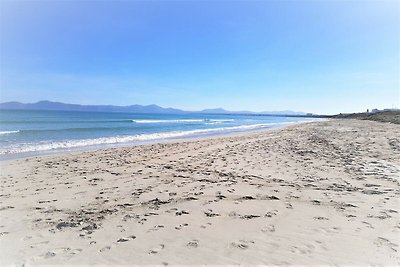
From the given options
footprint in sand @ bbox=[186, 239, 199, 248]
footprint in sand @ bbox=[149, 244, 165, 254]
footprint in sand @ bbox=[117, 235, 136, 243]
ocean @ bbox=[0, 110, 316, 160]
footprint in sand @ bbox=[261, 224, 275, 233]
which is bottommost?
ocean @ bbox=[0, 110, 316, 160]

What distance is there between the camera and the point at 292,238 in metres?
3.86

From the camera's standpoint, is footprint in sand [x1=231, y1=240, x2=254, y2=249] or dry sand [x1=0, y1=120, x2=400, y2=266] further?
footprint in sand [x1=231, y1=240, x2=254, y2=249]

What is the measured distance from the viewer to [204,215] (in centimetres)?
478

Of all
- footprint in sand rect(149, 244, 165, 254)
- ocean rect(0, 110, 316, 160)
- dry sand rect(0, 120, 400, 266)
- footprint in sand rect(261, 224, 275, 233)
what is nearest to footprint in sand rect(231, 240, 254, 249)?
dry sand rect(0, 120, 400, 266)

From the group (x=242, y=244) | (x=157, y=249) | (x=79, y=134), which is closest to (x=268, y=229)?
Answer: (x=242, y=244)

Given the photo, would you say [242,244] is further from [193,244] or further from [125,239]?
[125,239]

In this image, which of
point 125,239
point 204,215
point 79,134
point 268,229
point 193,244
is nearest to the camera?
point 193,244

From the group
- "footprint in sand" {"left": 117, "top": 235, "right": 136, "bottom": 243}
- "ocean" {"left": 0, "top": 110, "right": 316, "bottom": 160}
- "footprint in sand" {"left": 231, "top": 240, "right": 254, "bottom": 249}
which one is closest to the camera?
"footprint in sand" {"left": 231, "top": 240, "right": 254, "bottom": 249}

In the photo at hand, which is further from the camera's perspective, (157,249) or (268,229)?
(268,229)

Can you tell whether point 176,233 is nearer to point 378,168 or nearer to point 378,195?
point 378,195

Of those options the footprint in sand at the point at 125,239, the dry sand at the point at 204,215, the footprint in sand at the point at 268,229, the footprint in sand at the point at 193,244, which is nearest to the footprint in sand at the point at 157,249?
the dry sand at the point at 204,215

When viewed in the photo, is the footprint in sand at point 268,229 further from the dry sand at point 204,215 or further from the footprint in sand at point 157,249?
the footprint in sand at point 157,249

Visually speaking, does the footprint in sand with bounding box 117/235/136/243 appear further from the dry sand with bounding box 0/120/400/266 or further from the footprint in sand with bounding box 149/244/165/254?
the footprint in sand with bounding box 149/244/165/254

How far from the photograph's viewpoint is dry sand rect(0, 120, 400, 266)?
11.4 feet
